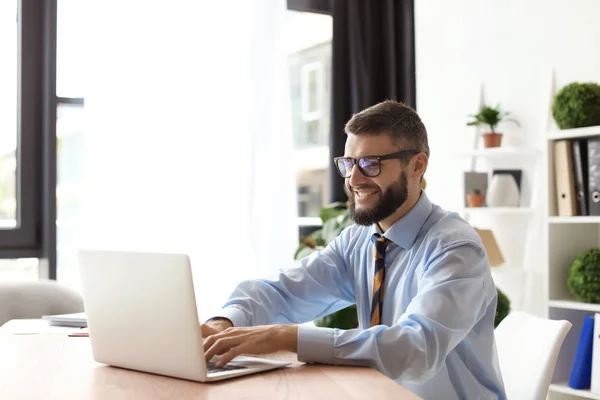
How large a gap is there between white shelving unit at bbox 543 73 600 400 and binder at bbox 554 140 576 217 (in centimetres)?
2

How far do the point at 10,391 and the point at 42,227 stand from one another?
260cm

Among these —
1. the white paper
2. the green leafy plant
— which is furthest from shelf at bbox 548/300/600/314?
the white paper

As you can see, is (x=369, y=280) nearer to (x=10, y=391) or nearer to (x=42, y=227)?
(x=10, y=391)

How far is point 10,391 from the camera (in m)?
1.40

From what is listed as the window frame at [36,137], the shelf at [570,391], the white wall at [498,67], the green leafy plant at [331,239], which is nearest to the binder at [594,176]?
the white wall at [498,67]

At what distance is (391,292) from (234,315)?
1.30ft

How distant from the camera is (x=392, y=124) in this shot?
76.7 inches

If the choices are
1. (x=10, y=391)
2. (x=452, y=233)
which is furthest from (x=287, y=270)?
(x=10, y=391)

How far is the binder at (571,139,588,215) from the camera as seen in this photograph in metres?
3.17

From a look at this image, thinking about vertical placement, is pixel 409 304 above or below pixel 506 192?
below

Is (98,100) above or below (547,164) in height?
above

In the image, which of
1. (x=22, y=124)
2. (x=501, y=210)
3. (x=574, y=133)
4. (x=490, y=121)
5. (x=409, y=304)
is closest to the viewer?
(x=409, y=304)

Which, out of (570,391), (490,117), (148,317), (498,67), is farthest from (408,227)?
(498,67)

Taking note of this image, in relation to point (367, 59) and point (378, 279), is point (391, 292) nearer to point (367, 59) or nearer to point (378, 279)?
point (378, 279)
